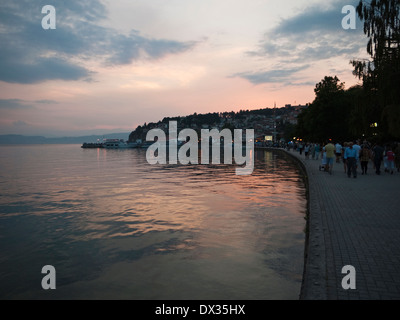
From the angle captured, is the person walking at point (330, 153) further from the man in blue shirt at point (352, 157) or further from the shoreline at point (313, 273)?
the shoreline at point (313, 273)

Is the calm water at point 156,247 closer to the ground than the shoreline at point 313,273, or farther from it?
closer to the ground

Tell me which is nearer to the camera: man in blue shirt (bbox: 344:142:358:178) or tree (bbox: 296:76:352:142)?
man in blue shirt (bbox: 344:142:358:178)

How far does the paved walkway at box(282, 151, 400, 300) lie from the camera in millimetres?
4449

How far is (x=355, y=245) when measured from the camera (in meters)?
6.19

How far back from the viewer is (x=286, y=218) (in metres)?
9.99

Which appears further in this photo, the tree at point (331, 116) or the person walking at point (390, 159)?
the tree at point (331, 116)

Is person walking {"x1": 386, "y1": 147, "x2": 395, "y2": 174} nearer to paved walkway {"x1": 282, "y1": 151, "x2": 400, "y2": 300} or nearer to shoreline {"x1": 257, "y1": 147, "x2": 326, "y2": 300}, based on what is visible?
paved walkway {"x1": 282, "y1": 151, "x2": 400, "y2": 300}

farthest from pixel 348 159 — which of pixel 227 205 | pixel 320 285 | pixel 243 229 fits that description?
pixel 320 285

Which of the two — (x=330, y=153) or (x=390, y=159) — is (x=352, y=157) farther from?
Result: (x=390, y=159)

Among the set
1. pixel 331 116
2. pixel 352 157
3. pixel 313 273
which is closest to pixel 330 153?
pixel 352 157

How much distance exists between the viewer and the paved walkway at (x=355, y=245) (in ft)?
14.6

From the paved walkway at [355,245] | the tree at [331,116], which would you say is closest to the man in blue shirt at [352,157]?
the paved walkway at [355,245]

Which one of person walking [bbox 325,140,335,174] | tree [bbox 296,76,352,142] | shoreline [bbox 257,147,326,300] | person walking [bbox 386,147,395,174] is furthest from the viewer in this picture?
tree [bbox 296,76,352,142]

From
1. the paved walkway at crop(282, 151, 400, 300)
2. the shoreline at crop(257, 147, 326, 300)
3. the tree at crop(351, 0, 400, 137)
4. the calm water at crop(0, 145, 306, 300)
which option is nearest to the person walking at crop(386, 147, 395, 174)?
the tree at crop(351, 0, 400, 137)
